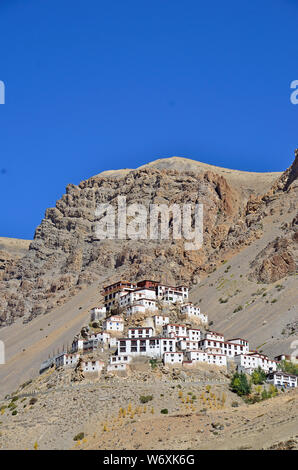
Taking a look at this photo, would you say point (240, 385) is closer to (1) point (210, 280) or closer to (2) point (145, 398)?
(2) point (145, 398)

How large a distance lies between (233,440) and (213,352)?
42.4 metres

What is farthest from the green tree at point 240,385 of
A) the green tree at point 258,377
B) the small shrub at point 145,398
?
the small shrub at point 145,398

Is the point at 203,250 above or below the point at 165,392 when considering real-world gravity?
above

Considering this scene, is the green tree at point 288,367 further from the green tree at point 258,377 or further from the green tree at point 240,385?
the green tree at point 240,385

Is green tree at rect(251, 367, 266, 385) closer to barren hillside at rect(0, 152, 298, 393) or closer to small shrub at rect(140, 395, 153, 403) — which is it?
barren hillside at rect(0, 152, 298, 393)

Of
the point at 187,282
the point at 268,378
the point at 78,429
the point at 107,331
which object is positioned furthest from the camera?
the point at 187,282

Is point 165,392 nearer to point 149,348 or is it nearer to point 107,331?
point 149,348

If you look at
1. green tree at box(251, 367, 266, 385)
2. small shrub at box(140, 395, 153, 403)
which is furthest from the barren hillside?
small shrub at box(140, 395, 153, 403)

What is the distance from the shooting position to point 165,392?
9331 centimetres

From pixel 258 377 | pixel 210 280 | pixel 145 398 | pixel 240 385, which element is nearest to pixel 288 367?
pixel 258 377

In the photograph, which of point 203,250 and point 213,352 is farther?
point 203,250
